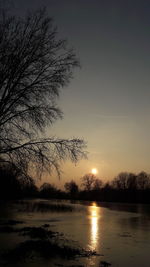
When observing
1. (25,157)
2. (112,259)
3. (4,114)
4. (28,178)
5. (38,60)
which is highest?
(38,60)

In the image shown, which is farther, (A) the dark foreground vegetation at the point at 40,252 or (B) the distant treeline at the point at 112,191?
(B) the distant treeline at the point at 112,191

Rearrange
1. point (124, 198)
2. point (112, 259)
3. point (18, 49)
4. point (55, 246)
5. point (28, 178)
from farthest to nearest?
point (124, 198) → point (55, 246) → point (112, 259) → point (18, 49) → point (28, 178)

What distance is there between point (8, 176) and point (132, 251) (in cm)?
730

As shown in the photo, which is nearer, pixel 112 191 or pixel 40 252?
pixel 40 252

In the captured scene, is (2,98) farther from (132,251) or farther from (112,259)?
(132,251)

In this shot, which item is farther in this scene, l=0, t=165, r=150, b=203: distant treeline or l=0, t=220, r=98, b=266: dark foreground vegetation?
l=0, t=165, r=150, b=203: distant treeline

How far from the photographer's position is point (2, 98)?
39.5 feet

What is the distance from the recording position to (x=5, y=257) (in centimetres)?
1241

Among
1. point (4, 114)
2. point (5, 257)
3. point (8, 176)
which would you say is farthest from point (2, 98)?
point (5, 257)

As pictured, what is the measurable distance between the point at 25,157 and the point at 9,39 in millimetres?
4386

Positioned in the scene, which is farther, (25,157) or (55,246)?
(55,246)

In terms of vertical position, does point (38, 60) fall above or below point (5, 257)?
above

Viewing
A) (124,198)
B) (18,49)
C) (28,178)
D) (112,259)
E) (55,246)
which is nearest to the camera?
(28,178)

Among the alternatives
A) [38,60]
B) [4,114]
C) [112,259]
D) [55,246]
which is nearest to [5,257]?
[55,246]
